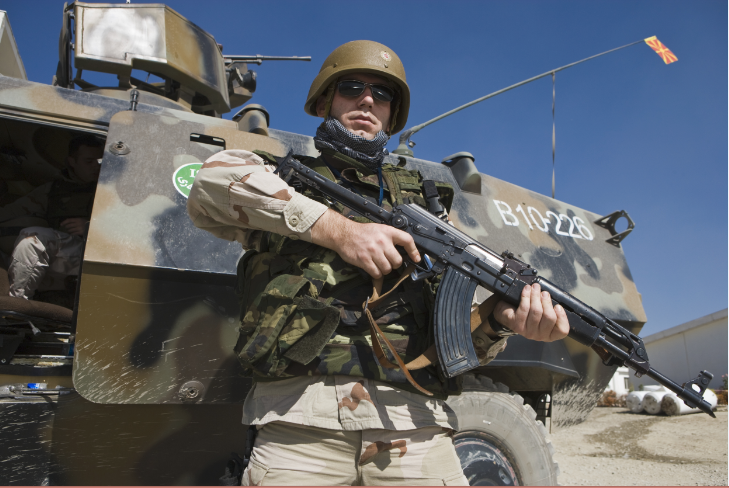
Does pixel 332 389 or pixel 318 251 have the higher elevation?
pixel 318 251

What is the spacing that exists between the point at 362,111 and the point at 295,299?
0.69m

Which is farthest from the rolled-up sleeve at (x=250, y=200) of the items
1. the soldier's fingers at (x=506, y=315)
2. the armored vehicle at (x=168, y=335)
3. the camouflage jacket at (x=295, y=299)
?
the armored vehicle at (x=168, y=335)

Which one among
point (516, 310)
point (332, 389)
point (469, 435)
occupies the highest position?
point (516, 310)

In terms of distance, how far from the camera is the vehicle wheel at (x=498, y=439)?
8.45ft

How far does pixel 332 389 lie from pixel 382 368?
5.6 inches

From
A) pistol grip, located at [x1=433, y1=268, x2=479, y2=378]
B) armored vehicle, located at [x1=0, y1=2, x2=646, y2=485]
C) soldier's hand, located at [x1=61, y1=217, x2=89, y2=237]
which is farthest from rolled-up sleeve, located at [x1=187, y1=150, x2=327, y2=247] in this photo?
soldier's hand, located at [x1=61, y1=217, x2=89, y2=237]

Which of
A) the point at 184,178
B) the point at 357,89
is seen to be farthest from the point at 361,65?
the point at 184,178

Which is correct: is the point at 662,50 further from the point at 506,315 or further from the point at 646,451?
the point at 506,315

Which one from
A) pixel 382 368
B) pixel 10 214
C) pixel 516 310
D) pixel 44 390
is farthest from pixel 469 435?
pixel 10 214

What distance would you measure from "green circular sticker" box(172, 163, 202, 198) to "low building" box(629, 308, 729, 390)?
47.1 feet

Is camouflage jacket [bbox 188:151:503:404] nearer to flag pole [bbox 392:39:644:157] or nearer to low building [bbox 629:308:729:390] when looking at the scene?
flag pole [bbox 392:39:644:157]

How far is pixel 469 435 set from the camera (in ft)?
8.51

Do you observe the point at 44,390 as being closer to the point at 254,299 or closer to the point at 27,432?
the point at 27,432

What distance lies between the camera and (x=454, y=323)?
1571mm
